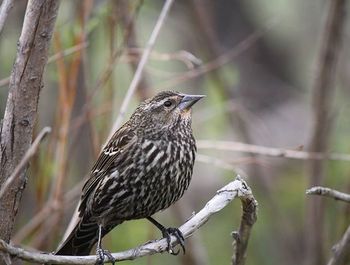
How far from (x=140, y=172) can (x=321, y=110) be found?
1.82m

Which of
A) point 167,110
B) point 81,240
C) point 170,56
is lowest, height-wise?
point 81,240

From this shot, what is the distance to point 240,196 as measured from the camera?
11.6 feet

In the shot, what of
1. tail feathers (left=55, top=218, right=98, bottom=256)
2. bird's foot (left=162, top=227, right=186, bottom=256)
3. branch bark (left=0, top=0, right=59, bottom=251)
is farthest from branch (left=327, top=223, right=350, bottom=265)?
branch bark (left=0, top=0, right=59, bottom=251)

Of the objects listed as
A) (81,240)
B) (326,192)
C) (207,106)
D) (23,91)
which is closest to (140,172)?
(81,240)

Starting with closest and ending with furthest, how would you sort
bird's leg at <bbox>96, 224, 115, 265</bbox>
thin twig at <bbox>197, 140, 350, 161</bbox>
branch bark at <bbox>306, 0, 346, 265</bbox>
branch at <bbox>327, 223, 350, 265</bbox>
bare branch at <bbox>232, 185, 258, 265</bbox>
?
bird's leg at <bbox>96, 224, 115, 265</bbox>
bare branch at <bbox>232, 185, 258, 265</bbox>
branch at <bbox>327, 223, 350, 265</bbox>
thin twig at <bbox>197, 140, 350, 161</bbox>
branch bark at <bbox>306, 0, 346, 265</bbox>

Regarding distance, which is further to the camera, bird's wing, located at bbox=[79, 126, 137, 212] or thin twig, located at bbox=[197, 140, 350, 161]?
thin twig, located at bbox=[197, 140, 350, 161]

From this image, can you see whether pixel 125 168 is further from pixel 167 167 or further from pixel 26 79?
pixel 26 79

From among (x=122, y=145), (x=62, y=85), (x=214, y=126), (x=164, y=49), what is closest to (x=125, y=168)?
(x=122, y=145)

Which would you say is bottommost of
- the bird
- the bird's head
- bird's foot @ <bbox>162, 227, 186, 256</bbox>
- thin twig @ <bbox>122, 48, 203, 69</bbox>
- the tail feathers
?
the tail feathers

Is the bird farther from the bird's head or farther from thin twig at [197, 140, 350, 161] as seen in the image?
thin twig at [197, 140, 350, 161]

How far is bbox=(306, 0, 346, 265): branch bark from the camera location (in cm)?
547

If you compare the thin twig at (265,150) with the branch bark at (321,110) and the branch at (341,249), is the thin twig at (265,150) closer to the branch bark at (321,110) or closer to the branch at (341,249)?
the branch bark at (321,110)

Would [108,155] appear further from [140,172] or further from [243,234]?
[243,234]

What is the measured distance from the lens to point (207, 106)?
7180 mm
